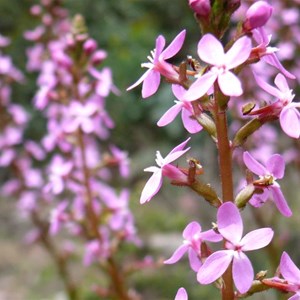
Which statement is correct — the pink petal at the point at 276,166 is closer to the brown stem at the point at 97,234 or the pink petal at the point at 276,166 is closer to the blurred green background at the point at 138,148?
the brown stem at the point at 97,234

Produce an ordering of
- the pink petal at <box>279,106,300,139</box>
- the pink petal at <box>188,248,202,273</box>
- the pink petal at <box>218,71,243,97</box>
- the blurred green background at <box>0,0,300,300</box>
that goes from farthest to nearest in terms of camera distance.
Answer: the blurred green background at <box>0,0,300,300</box> < the pink petal at <box>188,248,202,273</box> < the pink petal at <box>279,106,300,139</box> < the pink petal at <box>218,71,243,97</box>

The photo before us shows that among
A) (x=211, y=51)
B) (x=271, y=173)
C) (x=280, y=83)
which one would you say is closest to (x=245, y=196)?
(x=271, y=173)

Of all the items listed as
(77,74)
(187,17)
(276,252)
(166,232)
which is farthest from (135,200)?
(187,17)

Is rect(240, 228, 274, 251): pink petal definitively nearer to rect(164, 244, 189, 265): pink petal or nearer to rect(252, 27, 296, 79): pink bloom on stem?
rect(164, 244, 189, 265): pink petal

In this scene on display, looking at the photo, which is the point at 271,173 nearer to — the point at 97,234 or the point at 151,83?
the point at 151,83

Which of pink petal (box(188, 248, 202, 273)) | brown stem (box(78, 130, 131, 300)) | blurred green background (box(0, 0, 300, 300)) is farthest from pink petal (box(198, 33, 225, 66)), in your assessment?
blurred green background (box(0, 0, 300, 300))

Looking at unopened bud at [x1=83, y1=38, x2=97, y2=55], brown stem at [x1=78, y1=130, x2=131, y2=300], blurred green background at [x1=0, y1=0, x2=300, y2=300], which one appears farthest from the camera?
blurred green background at [x1=0, y1=0, x2=300, y2=300]
